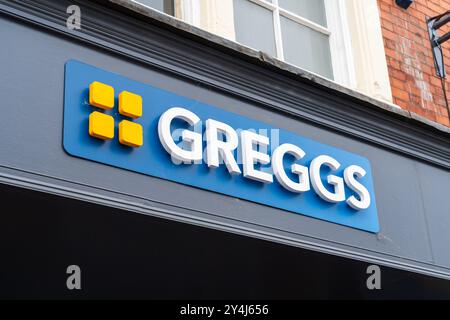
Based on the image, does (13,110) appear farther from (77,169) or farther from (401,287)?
(401,287)

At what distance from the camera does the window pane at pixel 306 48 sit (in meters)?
5.29

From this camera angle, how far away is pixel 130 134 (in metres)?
3.72

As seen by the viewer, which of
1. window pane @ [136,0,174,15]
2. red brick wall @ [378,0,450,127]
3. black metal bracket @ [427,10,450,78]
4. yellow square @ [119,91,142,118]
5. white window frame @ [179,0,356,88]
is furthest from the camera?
black metal bracket @ [427,10,450,78]

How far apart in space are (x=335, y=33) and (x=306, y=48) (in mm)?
357

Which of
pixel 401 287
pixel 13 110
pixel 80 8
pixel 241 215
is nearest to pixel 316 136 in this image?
pixel 241 215

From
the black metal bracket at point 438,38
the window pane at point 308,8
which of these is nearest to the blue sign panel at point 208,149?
the window pane at point 308,8

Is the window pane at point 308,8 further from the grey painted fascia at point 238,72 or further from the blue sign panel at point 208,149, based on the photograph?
the blue sign panel at point 208,149

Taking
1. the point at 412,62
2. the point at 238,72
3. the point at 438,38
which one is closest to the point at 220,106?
the point at 238,72

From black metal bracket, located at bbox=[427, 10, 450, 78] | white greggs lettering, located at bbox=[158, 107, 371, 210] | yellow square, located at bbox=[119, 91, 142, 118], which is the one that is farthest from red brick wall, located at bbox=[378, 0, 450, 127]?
yellow square, located at bbox=[119, 91, 142, 118]

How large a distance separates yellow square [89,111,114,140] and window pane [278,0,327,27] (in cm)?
212

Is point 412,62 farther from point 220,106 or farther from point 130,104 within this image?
point 130,104

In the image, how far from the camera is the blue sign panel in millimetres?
3674

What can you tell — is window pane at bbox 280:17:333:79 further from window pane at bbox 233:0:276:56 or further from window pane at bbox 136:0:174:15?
window pane at bbox 136:0:174:15
